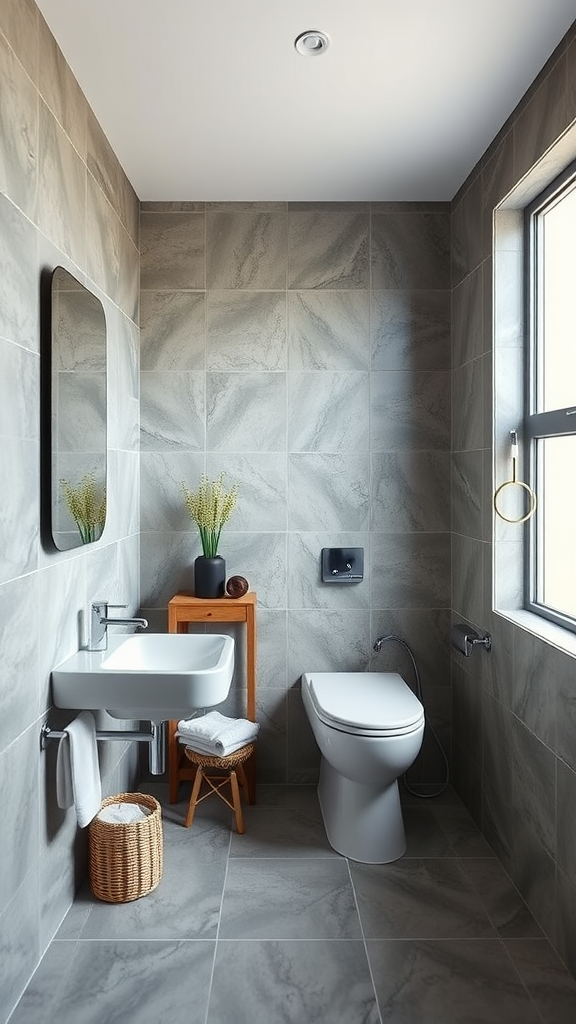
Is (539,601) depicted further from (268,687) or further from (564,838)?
(268,687)

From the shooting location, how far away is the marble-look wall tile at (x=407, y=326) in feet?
9.84

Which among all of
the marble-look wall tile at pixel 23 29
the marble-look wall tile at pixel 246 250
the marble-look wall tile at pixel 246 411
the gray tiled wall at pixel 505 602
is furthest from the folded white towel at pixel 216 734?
the marble-look wall tile at pixel 23 29

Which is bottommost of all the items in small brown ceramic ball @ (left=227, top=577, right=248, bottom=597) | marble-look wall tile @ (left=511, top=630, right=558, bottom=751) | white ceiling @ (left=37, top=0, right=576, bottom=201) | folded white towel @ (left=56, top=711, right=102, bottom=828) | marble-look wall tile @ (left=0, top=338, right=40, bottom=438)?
folded white towel @ (left=56, top=711, right=102, bottom=828)

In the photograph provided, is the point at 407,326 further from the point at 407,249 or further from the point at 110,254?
the point at 110,254

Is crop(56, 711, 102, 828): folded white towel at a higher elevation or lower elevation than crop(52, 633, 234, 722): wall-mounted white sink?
lower

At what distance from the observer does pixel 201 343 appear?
299 cm

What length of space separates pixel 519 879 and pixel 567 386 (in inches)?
59.6

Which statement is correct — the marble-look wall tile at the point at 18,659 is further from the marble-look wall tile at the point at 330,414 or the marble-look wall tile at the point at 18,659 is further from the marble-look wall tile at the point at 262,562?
the marble-look wall tile at the point at 330,414

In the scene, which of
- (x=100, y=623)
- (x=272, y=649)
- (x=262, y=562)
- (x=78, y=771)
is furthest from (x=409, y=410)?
(x=78, y=771)

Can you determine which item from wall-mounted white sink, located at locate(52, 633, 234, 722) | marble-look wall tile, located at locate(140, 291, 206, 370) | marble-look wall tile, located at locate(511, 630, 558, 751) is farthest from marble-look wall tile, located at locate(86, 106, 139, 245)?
marble-look wall tile, located at locate(511, 630, 558, 751)

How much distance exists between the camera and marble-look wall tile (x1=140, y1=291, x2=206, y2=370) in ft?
9.81

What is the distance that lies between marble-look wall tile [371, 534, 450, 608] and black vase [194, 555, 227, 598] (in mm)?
642

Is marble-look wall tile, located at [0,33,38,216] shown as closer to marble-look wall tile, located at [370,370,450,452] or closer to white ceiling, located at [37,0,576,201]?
white ceiling, located at [37,0,576,201]

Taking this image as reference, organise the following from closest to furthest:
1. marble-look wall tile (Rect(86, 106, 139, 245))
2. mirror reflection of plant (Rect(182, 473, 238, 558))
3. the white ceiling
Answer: the white ceiling < marble-look wall tile (Rect(86, 106, 139, 245)) < mirror reflection of plant (Rect(182, 473, 238, 558))
